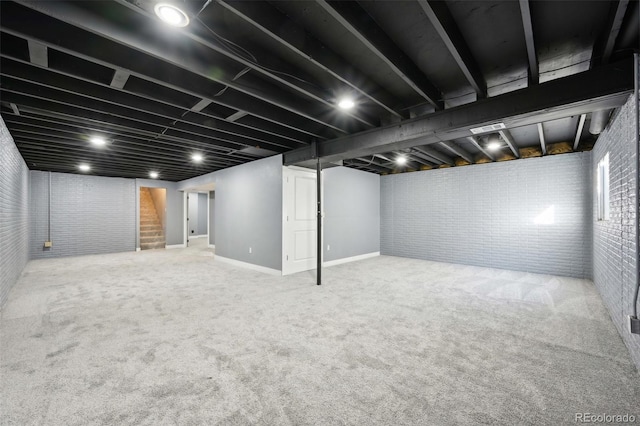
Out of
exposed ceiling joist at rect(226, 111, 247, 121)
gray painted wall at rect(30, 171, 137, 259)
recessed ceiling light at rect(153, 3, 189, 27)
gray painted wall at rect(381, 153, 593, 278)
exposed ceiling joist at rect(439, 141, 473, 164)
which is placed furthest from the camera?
gray painted wall at rect(30, 171, 137, 259)

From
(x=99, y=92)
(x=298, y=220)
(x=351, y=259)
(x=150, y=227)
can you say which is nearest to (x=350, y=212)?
(x=351, y=259)

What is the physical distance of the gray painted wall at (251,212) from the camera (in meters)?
5.57

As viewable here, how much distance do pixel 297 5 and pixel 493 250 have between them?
6.16m

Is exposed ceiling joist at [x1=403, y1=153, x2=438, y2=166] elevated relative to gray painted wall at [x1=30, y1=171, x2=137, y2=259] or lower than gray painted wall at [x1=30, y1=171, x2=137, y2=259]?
elevated

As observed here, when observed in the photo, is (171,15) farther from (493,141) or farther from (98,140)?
(493,141)

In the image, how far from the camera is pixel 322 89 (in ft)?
9.43

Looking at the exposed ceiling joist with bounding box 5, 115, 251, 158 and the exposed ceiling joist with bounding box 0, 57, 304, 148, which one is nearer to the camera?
the exposed ceiling joist with bounding box 0, 57, 304, 148

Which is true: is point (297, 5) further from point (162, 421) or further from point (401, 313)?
point (401, 313)

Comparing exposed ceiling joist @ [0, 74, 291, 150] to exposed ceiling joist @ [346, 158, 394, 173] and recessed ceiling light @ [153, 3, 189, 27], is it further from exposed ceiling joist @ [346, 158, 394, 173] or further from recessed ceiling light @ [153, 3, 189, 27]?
exposed ceiling joist @ [346, 158, 394, 173]

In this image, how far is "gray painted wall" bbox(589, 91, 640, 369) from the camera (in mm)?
2303

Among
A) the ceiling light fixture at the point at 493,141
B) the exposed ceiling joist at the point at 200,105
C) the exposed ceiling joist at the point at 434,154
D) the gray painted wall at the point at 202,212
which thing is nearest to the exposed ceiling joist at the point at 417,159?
the exposed ceiling joist at the point at 434,154

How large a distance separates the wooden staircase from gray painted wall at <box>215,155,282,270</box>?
4.18 m

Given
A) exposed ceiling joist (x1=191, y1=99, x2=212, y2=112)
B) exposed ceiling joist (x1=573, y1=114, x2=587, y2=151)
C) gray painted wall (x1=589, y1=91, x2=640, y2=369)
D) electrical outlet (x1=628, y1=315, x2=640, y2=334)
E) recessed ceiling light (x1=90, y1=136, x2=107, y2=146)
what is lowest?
electrical outlet (x1=628, y1=315, x2=640, y2=334)

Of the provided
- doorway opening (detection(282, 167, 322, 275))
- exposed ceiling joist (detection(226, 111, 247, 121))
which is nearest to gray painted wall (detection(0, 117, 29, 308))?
exposed ceiling joist (detection(226, 111, 247, 121))
